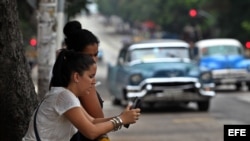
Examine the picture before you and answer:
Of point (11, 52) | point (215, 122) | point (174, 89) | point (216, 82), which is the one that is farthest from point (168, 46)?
point (11, 52)

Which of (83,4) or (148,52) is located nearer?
(148,52)

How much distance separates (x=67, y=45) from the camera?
17.7 feet

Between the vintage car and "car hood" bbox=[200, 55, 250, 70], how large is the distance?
7702 millimetres

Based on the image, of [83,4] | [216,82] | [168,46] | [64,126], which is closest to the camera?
[64,126]

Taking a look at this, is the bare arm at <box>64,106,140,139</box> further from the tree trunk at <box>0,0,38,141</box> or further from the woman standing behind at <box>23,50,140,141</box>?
the tree trunk at <box>0,0,38,141</box>

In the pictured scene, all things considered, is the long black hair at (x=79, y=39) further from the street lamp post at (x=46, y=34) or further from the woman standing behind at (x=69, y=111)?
the street lamp post at (x=46, y=34)

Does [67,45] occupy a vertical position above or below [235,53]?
above

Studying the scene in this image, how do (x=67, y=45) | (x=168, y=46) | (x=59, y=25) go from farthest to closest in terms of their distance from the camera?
(x=168, y=46)
(x=59, y=25)
(x=67, y=45)

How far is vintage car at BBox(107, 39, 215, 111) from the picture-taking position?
1753 cm

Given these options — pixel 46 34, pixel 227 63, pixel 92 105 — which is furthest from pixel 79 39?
pixel 227 63

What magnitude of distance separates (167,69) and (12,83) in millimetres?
12232

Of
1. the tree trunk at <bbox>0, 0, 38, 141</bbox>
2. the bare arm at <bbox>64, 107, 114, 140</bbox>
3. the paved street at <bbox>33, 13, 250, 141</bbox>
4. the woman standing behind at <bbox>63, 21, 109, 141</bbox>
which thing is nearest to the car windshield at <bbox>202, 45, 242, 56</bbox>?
the paved street at <bbox>33, 13, 250, 141</bbox>

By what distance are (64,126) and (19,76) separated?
1313 mm

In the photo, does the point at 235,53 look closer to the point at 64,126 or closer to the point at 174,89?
the point at 174,89
